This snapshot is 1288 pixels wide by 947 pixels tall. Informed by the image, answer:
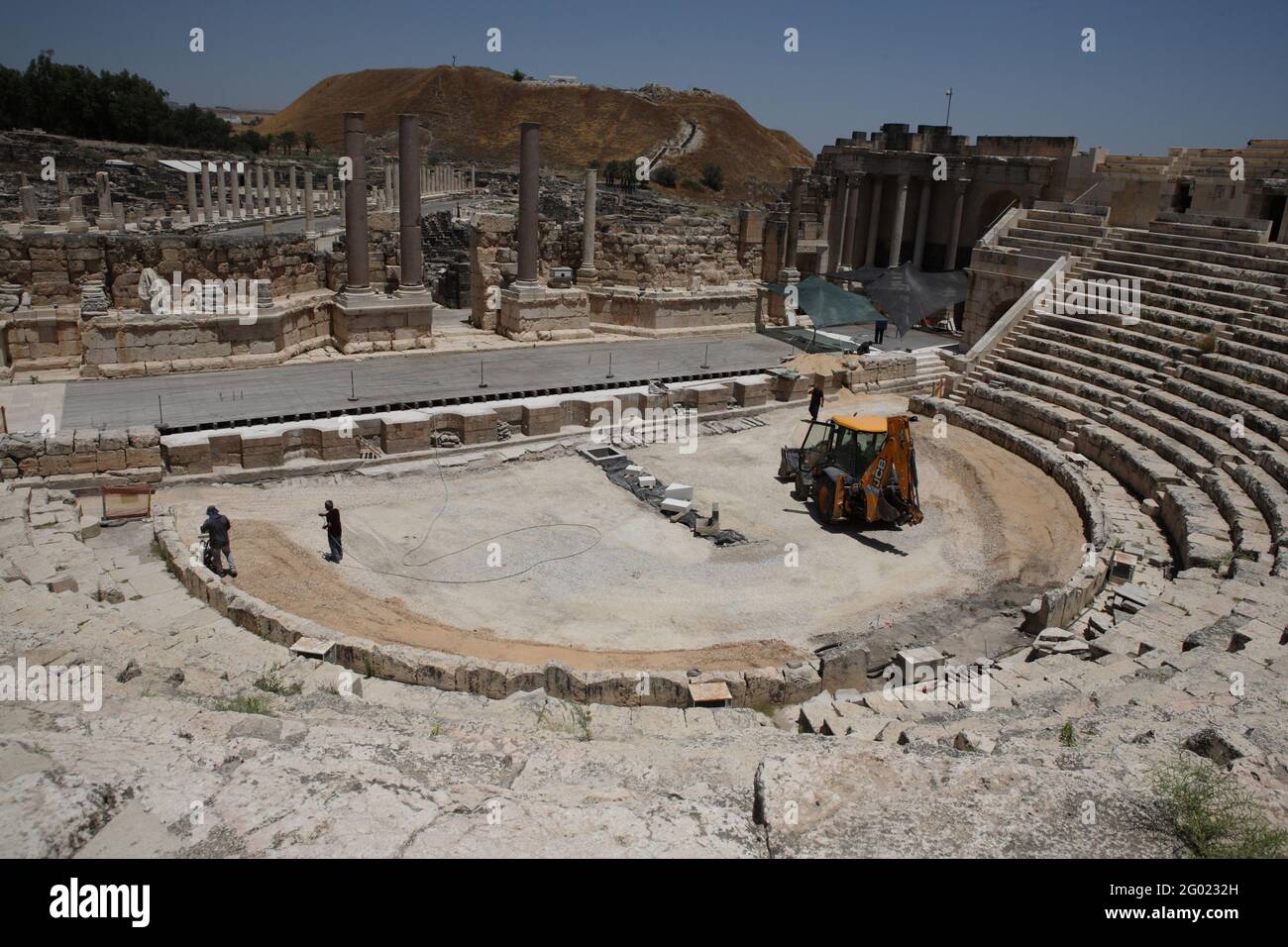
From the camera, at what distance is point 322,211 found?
36.3 m

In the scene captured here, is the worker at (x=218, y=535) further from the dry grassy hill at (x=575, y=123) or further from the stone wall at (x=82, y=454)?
the dry grassy hill at (x=575, y=123)

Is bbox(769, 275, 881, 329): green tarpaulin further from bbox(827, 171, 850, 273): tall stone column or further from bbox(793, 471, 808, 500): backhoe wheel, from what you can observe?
bbox(827, 171, 850, 273): tall stone column

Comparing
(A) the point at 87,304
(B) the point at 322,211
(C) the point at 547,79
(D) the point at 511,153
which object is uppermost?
(C) the point at 547,79

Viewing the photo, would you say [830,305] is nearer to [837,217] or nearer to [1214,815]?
[837,217]

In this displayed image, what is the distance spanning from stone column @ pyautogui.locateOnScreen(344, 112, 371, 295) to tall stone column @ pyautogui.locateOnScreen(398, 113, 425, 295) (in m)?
0.89

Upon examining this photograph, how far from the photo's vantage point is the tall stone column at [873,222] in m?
35.1

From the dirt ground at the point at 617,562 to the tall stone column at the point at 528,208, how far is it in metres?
8.82

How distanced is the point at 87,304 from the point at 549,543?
37.0 feet

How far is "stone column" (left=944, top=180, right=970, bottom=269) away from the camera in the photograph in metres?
32.3

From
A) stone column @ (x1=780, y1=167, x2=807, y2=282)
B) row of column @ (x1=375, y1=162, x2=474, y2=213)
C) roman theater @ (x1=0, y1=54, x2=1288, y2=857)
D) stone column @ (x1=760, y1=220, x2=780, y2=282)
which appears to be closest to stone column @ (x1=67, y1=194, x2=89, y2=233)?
roman theater @ (x1=0, y1=54, x2=1288, y2=857)

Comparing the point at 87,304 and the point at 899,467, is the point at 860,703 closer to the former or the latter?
the point at 899,467
